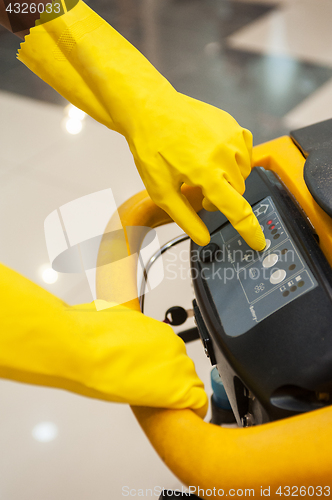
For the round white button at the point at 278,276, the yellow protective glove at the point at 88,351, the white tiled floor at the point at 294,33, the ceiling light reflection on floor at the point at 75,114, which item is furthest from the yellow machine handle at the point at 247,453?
the white tiled floor at the point at 294,33

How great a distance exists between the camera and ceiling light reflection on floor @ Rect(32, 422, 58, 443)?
1117mm

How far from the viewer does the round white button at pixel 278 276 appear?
2.00 feet

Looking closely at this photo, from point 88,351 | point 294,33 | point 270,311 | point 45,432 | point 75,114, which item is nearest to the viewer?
point 88,351

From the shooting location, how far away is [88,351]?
461mm

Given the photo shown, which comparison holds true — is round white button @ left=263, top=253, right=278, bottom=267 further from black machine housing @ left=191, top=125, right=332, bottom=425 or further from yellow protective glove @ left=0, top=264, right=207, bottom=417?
yellow protective glove @ left=0, top=264, right=207, bottom=417

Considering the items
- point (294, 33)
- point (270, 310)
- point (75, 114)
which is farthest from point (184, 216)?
point (294, 33)

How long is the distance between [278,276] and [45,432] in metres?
0.84

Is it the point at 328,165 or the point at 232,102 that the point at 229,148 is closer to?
the point at 328,165

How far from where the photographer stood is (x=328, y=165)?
0.65 m

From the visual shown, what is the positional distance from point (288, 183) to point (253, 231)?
165 millimetres

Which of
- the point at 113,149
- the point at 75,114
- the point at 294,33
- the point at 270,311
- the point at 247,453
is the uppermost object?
the point at 294,33

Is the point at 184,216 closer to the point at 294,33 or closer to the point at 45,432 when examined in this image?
the point at 45,432

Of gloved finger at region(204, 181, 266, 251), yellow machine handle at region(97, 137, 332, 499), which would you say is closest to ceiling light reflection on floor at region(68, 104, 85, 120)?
gloved finger at region(204, 181, 266, 251)

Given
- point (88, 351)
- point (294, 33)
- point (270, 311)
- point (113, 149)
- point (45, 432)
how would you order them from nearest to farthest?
point (88, 351) < point (270, 311) < point (45, 432) < point (113, 149) < point (294, 33)
